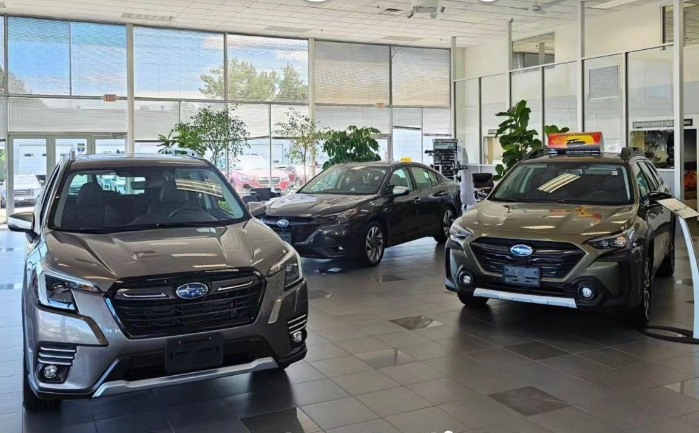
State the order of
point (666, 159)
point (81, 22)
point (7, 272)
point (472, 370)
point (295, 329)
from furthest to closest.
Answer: point (81, 22) → point (666, 159) → point (7, 272) → point (472, 370) → point (295, 329)

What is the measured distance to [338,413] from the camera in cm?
370

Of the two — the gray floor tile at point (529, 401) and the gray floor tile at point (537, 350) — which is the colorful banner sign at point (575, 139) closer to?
the gray floor tile at point (537, 350)

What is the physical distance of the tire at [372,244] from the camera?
27.1ft

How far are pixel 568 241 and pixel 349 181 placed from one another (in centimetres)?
436

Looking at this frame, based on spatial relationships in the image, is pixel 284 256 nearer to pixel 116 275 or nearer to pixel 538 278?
pixel 116 275

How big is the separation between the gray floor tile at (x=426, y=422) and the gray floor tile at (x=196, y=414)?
0.89 meters

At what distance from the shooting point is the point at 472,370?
4.43 metres

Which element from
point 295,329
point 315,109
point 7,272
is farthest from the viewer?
point 315,109

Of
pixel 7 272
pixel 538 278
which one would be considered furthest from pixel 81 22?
pixel 538 278

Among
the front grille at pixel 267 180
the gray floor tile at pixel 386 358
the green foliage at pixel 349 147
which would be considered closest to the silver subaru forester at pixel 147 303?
the gray floor tile at pixel 386 358

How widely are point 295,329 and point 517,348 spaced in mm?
1969

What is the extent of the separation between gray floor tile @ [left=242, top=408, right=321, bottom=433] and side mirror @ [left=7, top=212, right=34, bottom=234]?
75.7 inches

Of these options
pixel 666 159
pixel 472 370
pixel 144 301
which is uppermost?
pixel 666 159

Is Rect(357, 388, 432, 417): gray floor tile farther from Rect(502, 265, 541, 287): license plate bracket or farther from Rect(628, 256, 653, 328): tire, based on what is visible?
Rect(628, 256, 653, 328): tire
